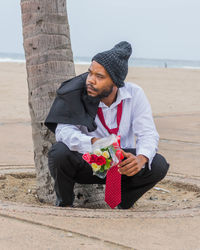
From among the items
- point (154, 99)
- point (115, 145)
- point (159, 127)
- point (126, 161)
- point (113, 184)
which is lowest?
point (154, 99)

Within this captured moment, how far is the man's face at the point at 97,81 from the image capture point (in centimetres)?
418

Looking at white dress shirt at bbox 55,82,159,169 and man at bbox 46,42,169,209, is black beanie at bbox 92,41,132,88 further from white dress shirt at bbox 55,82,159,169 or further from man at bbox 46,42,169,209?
white dress shirt at bbox 55,82,159,169

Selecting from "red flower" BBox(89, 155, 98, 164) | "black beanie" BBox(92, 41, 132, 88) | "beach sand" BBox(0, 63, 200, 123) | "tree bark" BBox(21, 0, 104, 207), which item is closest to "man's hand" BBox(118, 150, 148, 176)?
"red flower" BBox(89, 155, 98, 164)

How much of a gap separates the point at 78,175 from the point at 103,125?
466mm

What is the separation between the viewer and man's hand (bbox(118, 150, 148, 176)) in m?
4.04

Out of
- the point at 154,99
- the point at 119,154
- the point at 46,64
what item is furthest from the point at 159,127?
the point at 154,99

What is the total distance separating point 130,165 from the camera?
13.3ft

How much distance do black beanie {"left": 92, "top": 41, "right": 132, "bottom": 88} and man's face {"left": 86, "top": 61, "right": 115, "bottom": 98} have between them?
0.04 metres

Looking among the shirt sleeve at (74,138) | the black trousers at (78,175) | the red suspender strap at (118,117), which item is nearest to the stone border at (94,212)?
the black trousers at (78,175)

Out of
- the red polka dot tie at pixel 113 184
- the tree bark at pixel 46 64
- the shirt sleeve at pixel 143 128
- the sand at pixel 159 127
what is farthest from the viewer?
the sand at pixel 159 127

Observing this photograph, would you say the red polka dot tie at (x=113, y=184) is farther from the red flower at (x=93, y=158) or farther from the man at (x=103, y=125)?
the red flower at (x=93, y=158)

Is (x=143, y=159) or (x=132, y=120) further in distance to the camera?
(x=132, y=120)

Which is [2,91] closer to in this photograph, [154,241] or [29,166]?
[29,166]

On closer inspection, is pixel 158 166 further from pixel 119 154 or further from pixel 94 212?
pixel 94 212
